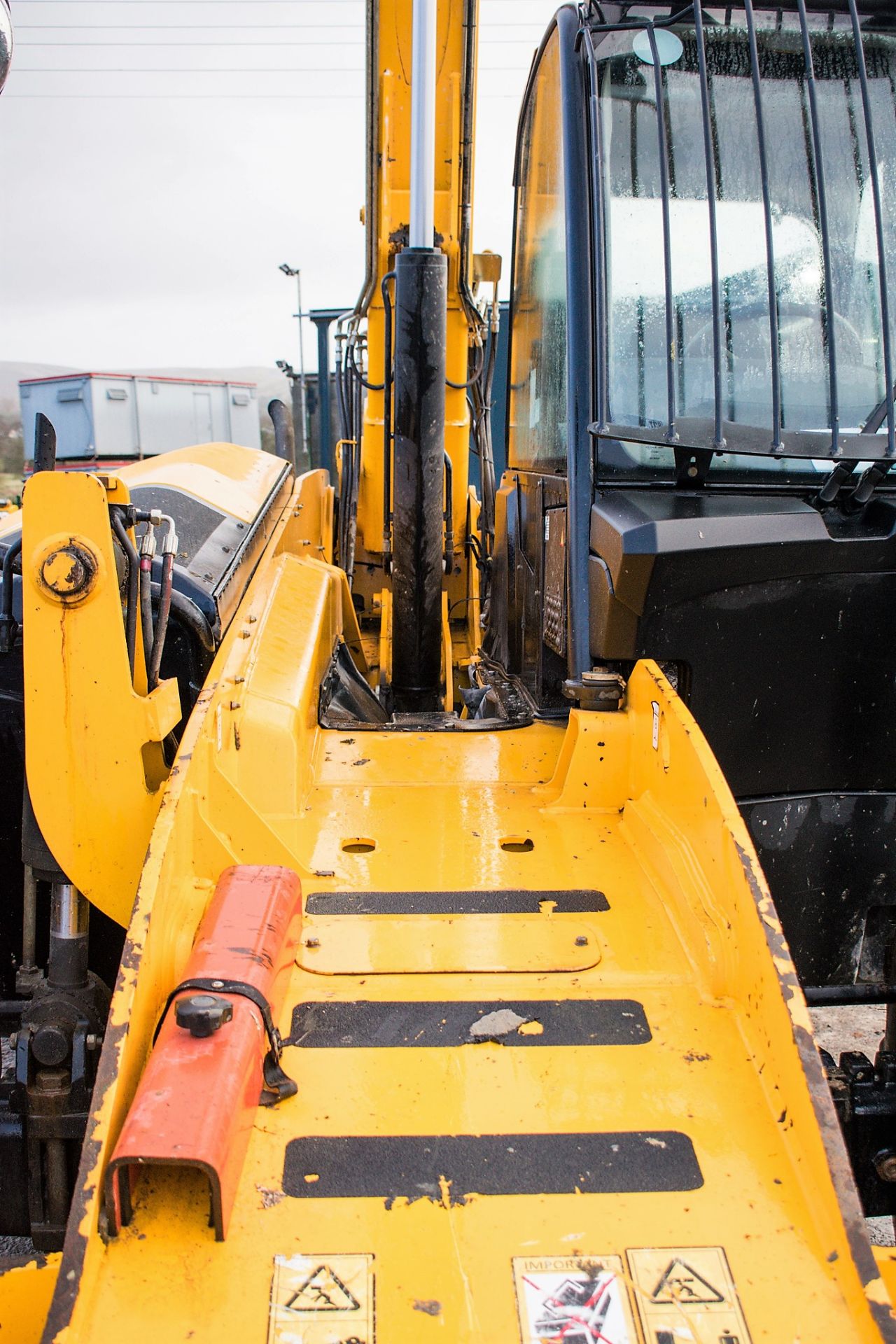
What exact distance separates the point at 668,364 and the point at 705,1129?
163 cm

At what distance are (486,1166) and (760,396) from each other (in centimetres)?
179

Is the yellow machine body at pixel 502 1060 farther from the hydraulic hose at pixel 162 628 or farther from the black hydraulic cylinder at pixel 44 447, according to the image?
the black hydraulic cylinder at pixel 44 447

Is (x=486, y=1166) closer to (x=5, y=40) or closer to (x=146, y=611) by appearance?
(x=146, y=611)

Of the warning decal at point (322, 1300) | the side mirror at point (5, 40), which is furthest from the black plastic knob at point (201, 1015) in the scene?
the side mirror at point (5, 40)

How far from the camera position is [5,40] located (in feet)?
4.46

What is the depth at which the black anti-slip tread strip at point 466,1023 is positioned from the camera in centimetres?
175

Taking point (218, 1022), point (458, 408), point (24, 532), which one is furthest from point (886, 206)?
point (458, 408)

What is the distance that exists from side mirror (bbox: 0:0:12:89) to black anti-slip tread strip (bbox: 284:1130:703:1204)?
1562mm

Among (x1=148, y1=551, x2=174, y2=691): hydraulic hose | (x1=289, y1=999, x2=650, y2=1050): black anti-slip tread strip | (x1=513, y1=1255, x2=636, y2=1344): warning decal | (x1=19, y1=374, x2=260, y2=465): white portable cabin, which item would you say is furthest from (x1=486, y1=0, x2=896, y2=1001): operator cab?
(x1=19, y1=374, x2=260, y2=465): white portable cabin

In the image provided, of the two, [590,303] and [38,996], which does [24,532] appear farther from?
[590,303]

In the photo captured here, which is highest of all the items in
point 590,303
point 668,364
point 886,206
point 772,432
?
point 886,206

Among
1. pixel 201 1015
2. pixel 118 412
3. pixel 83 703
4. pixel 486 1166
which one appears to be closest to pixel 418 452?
pixel 83 703

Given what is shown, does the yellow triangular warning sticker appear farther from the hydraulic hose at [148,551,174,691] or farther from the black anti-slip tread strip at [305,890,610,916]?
the hydraulic hose at [148,551,174,691]

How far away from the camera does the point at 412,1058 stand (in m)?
1.72
